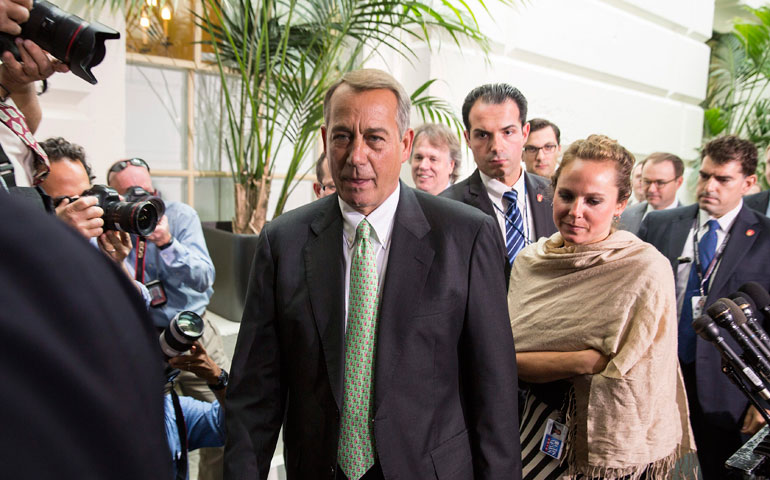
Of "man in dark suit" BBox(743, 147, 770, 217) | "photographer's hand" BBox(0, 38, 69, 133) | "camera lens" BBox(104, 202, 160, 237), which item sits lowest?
"camera lens" BBox(104, 202, 160, 237)

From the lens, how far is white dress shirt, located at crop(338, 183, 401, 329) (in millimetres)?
1404

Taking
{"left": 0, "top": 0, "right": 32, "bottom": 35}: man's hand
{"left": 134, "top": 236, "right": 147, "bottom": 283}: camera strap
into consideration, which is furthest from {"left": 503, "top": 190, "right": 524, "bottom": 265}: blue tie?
{"left": 0, "top": 0, "right": 32, "bottom": 35}: man's hand

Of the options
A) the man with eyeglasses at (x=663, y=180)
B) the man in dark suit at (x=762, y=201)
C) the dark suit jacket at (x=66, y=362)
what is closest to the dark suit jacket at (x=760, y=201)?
the man in dark suit at (x=762, y=201)

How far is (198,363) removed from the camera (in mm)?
1790

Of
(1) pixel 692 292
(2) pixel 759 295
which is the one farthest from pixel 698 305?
(2) pixel 759 295

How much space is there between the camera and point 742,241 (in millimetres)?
2557

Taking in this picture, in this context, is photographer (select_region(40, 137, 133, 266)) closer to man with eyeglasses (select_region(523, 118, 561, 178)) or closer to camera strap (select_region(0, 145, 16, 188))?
camera strap (select_region(0, 145, 16, 188))

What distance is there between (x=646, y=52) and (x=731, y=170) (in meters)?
4.54

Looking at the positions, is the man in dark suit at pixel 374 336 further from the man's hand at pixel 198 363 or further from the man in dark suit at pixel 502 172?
the man in dark suit at pixel 502 172

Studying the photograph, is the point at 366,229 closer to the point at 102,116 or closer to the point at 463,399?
the point at 463,399

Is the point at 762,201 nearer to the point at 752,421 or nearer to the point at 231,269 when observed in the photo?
the point at 752,421

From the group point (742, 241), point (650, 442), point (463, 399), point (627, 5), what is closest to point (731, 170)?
point (742, 241)

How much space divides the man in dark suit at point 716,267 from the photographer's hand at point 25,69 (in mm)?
2537

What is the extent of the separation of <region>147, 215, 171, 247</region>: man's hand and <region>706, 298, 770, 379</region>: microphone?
Answer: 1.98m
